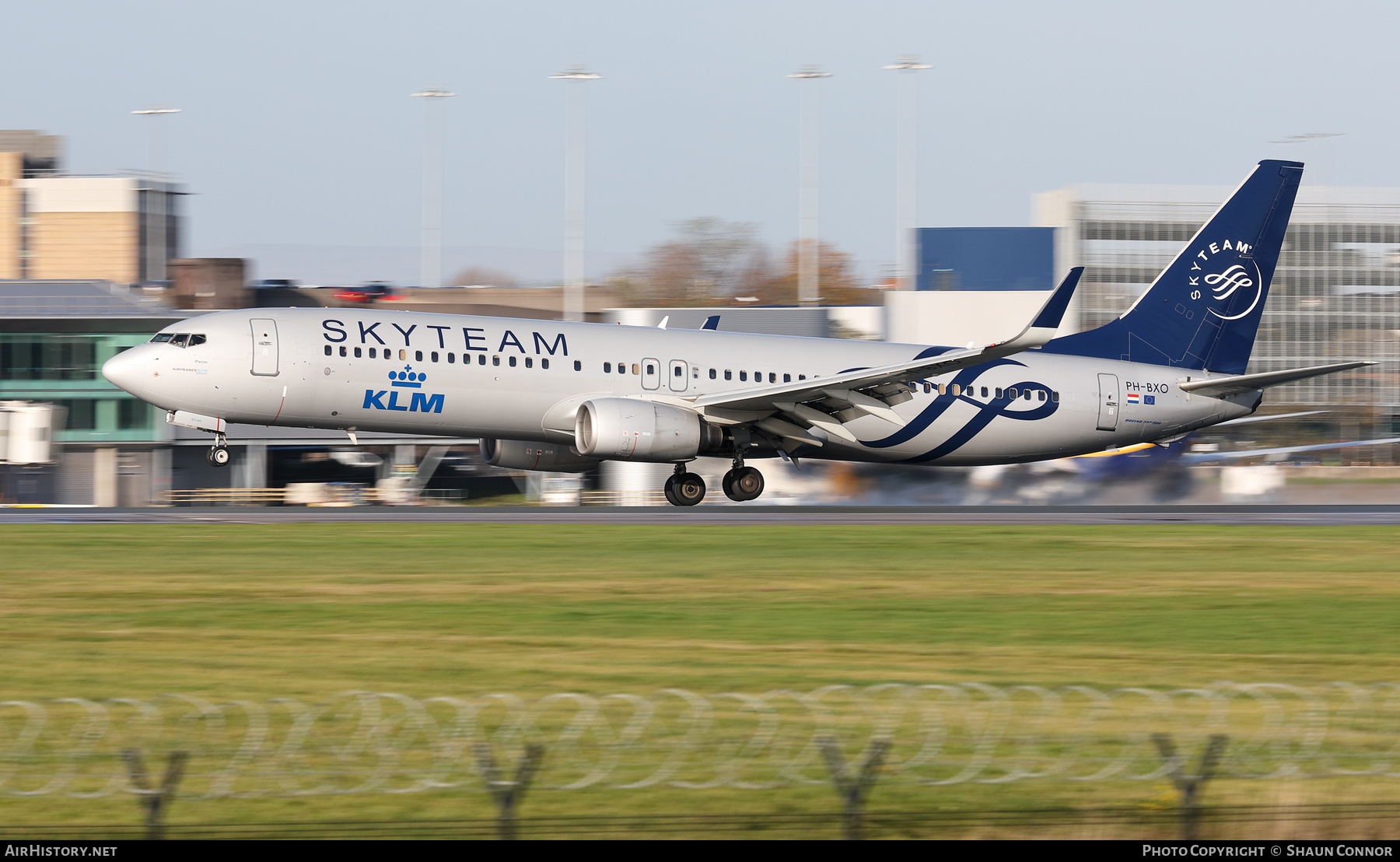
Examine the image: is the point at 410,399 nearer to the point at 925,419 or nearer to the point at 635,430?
the point at 635,430

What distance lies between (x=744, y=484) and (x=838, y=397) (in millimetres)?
3580

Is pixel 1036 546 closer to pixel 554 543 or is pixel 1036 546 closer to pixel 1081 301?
pixel 554 543

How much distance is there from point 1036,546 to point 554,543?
350 inches

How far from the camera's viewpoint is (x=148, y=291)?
76500 mm

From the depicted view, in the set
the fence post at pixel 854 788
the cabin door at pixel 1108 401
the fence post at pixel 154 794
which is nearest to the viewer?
the fence post at pixel 154 794

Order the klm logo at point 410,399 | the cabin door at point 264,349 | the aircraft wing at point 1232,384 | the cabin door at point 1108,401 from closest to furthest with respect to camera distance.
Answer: the cabin door at point 264,349 < the klm logo at point 410,399 < the aircraft wing at point 1232,384 < the cabin door at point 1108,401

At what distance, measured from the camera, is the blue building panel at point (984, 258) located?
92.1 meters

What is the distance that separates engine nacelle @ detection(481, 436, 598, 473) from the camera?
3512 centimetres

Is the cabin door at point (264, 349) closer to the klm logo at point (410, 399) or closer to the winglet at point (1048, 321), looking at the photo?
the klm logo at point (410, 399)

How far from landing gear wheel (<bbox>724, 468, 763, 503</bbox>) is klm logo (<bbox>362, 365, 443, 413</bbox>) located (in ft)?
25.5

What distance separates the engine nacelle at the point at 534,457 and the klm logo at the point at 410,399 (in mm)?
3024

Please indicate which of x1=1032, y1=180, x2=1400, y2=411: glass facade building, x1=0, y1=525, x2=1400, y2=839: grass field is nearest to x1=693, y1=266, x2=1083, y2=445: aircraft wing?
x1=0, y1=525, x2=1400, y2=839: grass field

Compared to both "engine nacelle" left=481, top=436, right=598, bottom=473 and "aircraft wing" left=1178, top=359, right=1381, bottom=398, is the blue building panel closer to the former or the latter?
"aircraft wing" left=1178, top=359, right=1381, bottom=398

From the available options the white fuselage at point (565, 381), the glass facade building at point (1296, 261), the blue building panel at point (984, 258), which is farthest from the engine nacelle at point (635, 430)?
the glass facade building at point (1296, 261)
